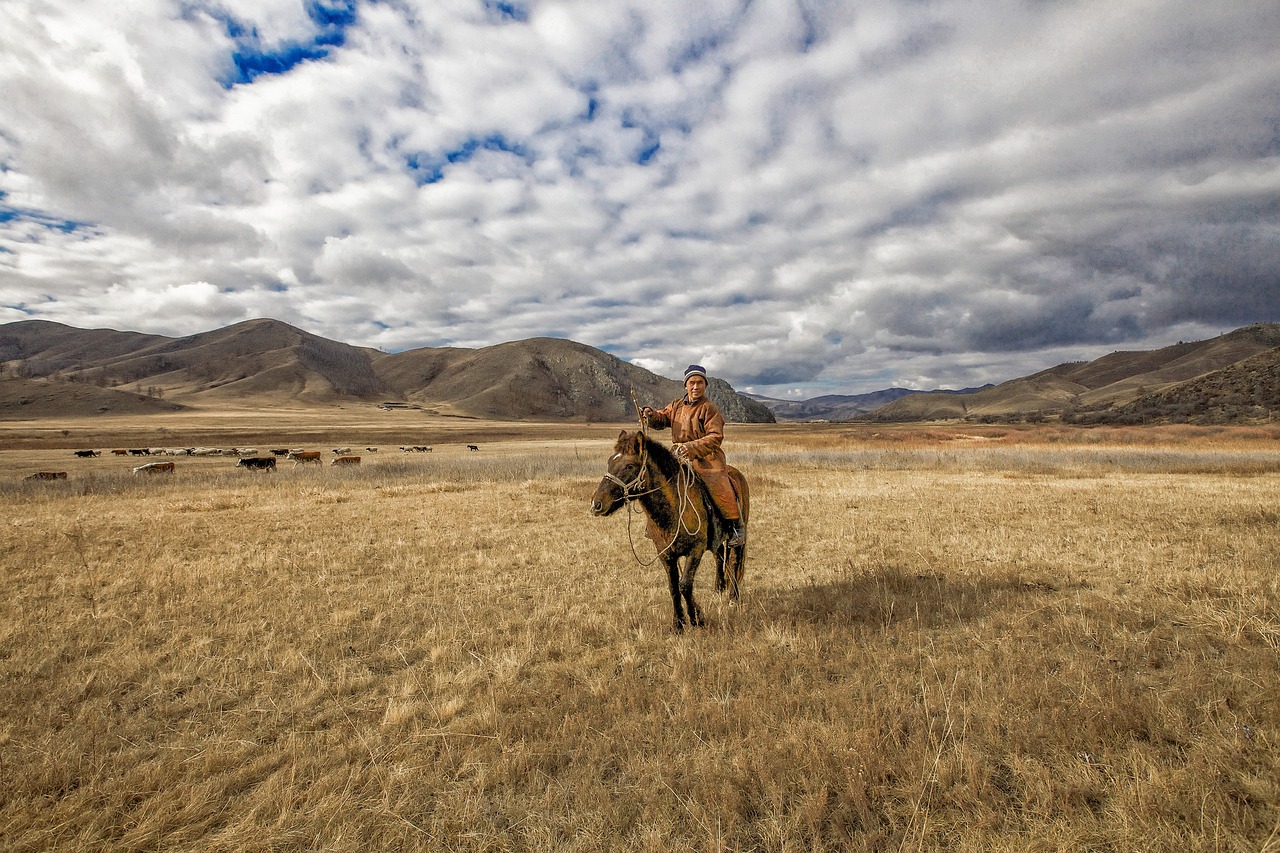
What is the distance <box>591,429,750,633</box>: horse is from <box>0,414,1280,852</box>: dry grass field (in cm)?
78

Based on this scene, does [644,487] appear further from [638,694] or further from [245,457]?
[245,457]

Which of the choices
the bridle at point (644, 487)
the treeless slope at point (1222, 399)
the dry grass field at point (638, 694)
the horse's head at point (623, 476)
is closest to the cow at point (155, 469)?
the dry grass field at point (638, 694)

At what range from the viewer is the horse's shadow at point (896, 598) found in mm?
6609

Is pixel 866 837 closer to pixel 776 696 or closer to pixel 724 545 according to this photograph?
pixel 776 696

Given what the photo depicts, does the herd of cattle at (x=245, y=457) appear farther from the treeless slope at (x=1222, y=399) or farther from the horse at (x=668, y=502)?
the treeless slope at (x=1222, y=399)

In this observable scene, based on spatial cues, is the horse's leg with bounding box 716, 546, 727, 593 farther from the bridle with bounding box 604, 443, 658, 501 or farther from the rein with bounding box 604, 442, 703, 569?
the bridle with bounding box 604, 443, 658, 501

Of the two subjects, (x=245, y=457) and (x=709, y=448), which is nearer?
(x=709, y=448)

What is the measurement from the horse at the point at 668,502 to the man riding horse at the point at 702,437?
0.45 ft

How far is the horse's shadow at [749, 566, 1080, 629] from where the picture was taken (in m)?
6.61

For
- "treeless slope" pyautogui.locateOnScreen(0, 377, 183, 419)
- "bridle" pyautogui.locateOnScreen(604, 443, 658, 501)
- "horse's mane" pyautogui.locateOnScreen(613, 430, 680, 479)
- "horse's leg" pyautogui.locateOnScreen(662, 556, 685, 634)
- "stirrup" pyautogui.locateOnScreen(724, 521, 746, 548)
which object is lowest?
"horse's leg" pyautogui.locateOnScreen(662, 556, 685, 634)

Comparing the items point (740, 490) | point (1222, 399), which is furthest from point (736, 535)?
point (1222, 399)

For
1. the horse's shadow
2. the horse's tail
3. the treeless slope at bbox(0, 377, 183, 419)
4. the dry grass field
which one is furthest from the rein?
the treeless slope at bbox(0, 377, 183, 419)

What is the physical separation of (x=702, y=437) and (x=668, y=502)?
950 millimetres

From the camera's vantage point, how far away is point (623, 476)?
6.07 m
